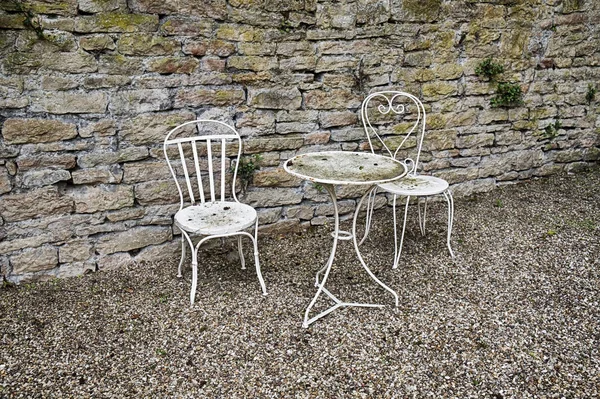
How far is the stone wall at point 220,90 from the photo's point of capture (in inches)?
101

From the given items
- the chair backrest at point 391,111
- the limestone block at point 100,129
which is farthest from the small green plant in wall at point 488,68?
the limestone block at point 100,129

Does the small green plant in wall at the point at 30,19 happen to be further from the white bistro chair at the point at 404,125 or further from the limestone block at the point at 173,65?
the white bistro chair at the point at 404,125

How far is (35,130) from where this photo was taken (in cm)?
256

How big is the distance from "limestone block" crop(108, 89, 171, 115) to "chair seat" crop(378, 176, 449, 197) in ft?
4.90

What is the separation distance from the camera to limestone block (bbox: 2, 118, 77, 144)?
2.51 m

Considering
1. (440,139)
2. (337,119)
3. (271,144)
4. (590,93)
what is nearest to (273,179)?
(271,144)

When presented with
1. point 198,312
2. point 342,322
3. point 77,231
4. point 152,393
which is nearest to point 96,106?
point 77,231

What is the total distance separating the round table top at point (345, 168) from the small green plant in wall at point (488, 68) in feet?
5.55

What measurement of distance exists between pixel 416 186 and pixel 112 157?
1.92 meters

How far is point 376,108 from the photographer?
344 centimetres

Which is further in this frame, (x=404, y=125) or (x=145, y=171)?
(x=404, y=125)

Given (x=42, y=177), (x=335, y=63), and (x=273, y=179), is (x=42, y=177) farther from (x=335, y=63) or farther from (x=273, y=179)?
(x=335, y=63)

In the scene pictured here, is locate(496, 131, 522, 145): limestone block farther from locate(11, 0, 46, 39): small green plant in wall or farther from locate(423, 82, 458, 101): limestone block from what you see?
locate(11, 0, 46, 39): small green plant in wall

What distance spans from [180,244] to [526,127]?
3180mm
